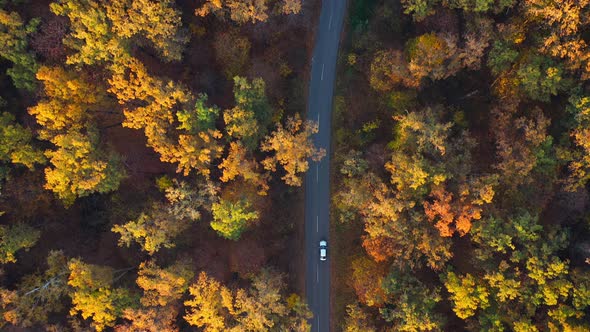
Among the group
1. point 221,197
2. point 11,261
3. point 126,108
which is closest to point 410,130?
point 221,197

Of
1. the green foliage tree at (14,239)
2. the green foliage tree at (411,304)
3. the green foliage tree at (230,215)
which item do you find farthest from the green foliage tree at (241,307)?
the green foliage tree at (14,239)

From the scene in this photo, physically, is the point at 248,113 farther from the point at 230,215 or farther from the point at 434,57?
the point at 434,57

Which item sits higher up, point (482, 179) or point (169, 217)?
point (482, 179)

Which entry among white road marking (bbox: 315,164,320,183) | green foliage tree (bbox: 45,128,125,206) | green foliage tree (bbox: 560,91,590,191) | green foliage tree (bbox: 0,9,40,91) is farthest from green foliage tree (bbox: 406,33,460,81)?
green foliage tree (bbox: 0,9,40,91)

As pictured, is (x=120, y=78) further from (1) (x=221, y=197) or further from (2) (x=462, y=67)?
(2) (x=462, y=67)

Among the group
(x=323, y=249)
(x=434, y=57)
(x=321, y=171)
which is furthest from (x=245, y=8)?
(x=323, y=249)

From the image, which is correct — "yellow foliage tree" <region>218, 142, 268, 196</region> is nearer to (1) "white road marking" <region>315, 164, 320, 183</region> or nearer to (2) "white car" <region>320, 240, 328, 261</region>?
(1) "white road marking" <region>315, 164, 320, 183</region>
